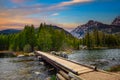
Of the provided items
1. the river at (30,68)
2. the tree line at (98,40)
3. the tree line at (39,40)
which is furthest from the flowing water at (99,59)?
the tree line at (98,40)

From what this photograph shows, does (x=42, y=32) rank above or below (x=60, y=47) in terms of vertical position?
above

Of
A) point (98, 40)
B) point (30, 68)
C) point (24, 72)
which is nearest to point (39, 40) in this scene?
point (30, 68)

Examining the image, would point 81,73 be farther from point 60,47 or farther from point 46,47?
point 60,47

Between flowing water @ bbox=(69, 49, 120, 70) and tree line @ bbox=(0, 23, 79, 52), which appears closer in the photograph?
flowing water @ bbox=(69, 49, 120, 70)

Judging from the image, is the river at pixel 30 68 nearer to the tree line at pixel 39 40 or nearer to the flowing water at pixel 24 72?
Result: the flowing water at pixel 24 72

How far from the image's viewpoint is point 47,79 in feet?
88.8

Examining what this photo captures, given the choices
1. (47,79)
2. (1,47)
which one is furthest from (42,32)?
(47,79)

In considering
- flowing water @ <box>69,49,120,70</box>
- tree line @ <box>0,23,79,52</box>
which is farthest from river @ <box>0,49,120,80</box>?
tree line @ <box>0,23,79,52</box>

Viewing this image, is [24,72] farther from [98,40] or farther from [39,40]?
[98,40]

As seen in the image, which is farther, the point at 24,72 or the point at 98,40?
the point at 98,40

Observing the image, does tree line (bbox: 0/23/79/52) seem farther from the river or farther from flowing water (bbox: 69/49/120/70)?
the river

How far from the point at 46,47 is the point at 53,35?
10.4 metres

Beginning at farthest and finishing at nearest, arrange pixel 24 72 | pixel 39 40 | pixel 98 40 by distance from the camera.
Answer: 1. pixel 98 40
2. pixel 39 40
3. pixel 24 72

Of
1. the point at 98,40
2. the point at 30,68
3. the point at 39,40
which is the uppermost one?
the point at 39,40
